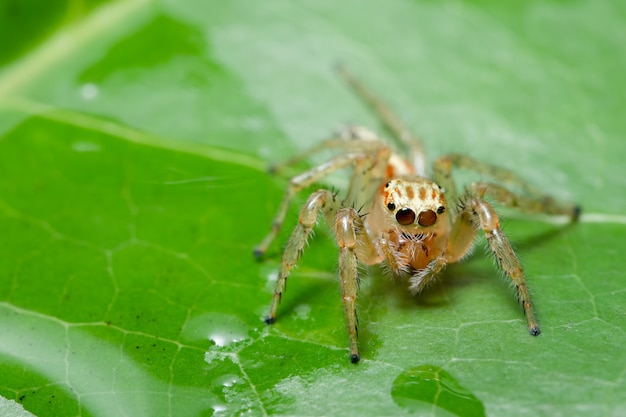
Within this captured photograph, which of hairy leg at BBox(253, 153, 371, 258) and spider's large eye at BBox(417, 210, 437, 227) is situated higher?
spider's large eye at BBox(417, 210, 437, 227)

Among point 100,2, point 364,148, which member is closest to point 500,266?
point 364,148

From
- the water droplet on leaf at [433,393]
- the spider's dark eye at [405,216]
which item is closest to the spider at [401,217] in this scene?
the spider's dark eye at [405,216]

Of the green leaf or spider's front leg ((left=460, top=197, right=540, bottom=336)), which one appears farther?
spider's front leg ((left=460, top=197, right=540, bottom=336))

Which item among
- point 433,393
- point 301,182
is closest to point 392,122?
point 301,182

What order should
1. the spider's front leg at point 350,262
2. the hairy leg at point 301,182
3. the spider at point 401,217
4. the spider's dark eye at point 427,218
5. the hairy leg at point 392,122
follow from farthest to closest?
the hairy leg at point 392,122 < the hairy leg at point 301,182 < the spider's dark eye at point 427,218 < the spider at point 401,217 < the spider's front leg at point 350,262

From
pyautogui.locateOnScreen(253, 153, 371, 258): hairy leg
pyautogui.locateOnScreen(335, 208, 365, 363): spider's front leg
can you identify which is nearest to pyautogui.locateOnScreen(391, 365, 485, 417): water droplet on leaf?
pyautogui.locateOnScreen(335, 208, 365, 363): spider's front leg

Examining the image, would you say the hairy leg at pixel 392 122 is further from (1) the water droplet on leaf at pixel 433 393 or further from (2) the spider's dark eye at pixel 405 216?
(1) the water droplet on leaf at pixel 433 393

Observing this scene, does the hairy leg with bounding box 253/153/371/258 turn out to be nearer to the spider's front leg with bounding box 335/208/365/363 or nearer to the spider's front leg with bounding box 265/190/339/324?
the spider's front leg with bounding box 265/190/339/324
